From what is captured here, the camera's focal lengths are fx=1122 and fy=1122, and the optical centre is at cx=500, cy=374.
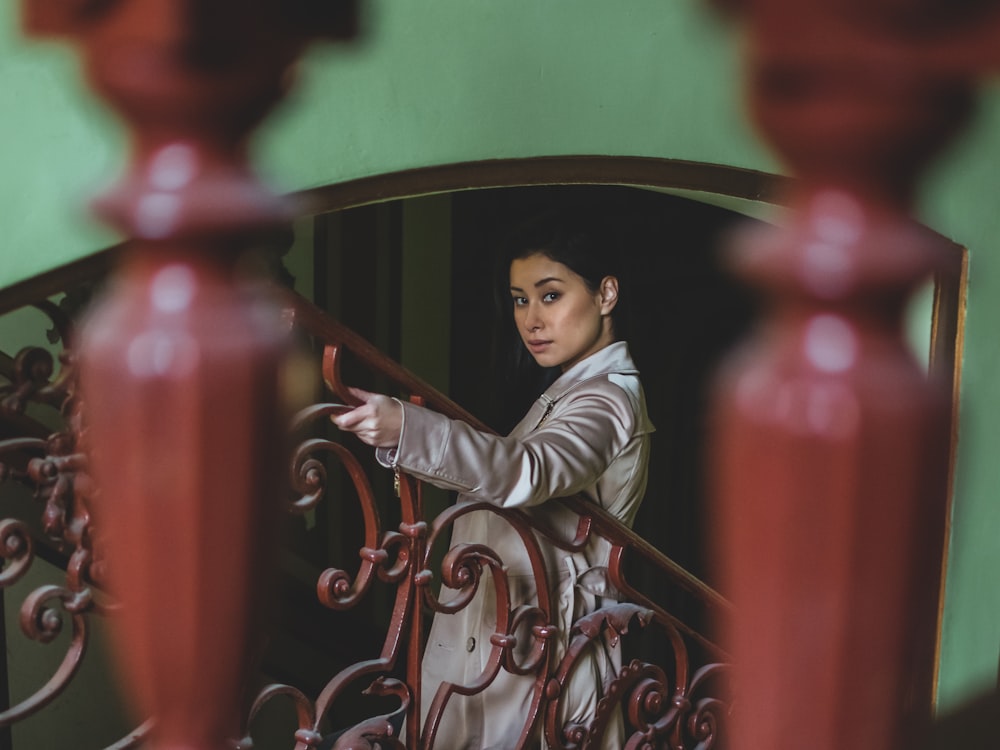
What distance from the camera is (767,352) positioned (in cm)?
34

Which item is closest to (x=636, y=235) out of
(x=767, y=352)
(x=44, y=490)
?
(x=44, y=490)

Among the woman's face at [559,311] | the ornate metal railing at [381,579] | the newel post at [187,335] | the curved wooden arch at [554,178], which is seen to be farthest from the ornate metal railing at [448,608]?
the newel post at [187,335]

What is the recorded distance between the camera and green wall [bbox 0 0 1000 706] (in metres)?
1.38

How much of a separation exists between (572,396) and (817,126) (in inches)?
71.6

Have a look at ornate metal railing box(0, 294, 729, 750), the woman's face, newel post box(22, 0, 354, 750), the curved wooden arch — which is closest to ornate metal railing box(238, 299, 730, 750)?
ornate metal railing box(0, 294, 729, 750)

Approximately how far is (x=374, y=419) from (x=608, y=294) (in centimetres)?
91

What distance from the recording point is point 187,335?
1.09 ft

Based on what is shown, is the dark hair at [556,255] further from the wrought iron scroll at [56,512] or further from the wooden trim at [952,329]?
the wrought iron scroll at [56,512]

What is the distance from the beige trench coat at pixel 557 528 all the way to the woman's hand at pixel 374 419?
21 centimetres

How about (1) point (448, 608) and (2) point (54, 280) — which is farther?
(1) point (448, 608)

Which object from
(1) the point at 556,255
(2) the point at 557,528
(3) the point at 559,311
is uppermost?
(1) the point at 556,255

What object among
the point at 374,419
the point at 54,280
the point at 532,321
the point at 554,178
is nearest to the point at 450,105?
the point at 554,178

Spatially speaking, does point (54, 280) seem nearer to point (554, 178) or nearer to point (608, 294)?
point (554, 178)

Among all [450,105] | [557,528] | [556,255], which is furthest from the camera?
[556,255]
